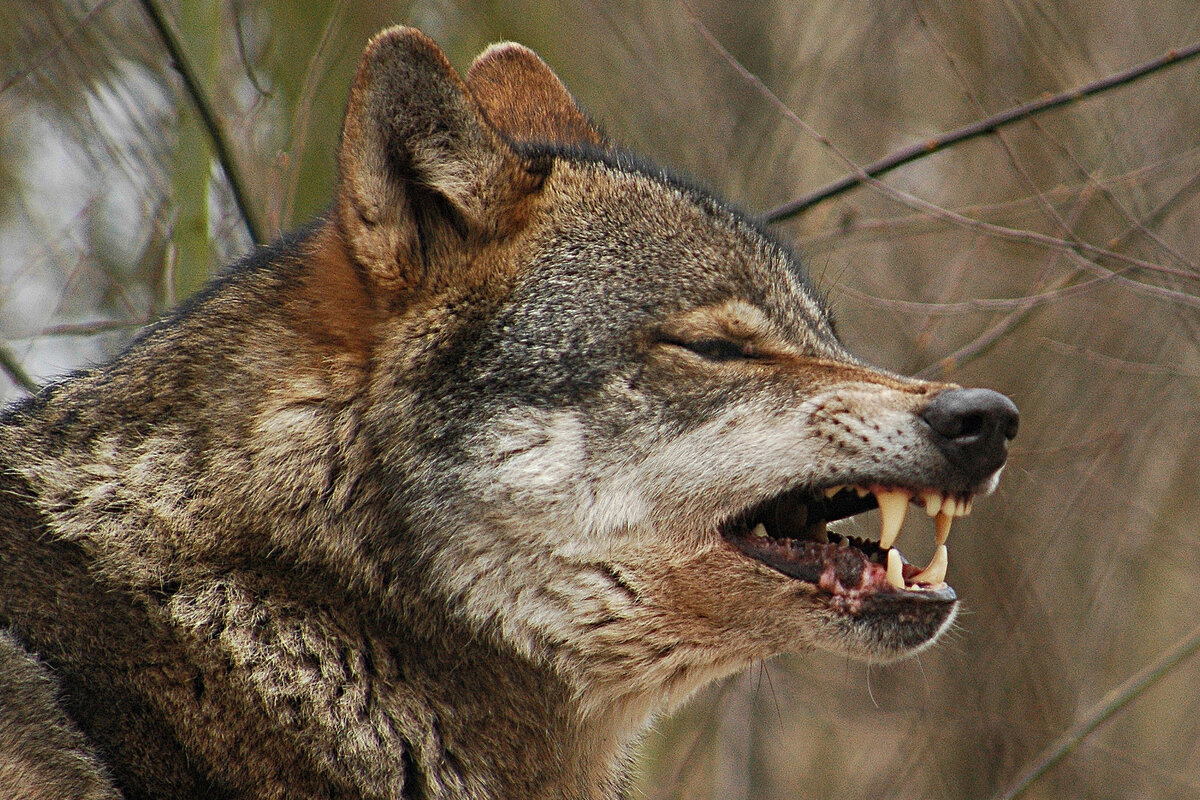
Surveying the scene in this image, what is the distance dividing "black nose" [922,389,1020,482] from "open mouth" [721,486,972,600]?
4.9 inches

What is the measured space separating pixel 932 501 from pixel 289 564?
1.82 meters

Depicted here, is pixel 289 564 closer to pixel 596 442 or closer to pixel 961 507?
pixel 596 442

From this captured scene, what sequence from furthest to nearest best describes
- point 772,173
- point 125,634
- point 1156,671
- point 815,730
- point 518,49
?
point 815,730
point 772,173
point 1156,671
point 518,49
point 125,634

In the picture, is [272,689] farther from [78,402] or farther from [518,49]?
[518,49]

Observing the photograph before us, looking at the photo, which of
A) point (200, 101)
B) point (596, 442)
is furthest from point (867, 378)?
point (200, 101)

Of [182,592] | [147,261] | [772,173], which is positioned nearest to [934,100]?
[772,173]

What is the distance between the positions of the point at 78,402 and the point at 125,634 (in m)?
0.77

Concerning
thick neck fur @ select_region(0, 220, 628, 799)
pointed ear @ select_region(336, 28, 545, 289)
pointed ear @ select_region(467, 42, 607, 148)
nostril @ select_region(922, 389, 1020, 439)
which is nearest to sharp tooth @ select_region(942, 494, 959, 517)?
nostril @ select_region(922, 389, 1020, 439)

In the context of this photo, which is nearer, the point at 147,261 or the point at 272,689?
the point at 272,689

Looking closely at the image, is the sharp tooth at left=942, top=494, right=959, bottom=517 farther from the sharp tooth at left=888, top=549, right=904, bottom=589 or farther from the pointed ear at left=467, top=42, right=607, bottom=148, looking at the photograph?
the pointed ear at left=467, top=42, right=607, bottom=148

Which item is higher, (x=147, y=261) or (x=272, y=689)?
(x=147, y=261)

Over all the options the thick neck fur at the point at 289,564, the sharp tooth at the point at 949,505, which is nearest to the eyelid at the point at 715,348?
the sharp tooth at the point at 949,505

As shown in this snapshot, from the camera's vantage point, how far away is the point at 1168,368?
5.95 metres

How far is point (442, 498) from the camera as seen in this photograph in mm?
3379
